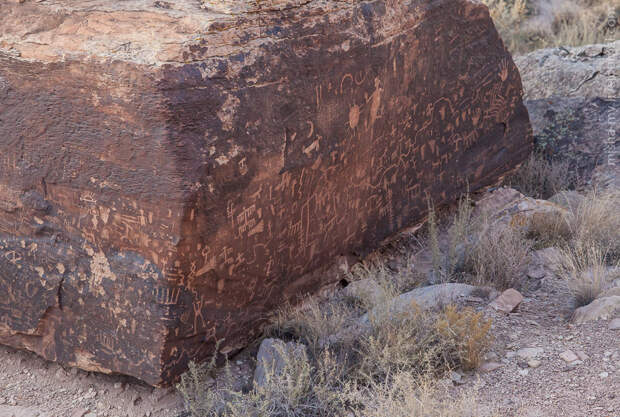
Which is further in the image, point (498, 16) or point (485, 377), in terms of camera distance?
point (498, 16)

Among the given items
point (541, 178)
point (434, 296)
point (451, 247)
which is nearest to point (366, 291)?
point (434, 296)

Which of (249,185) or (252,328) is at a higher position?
(249,185)

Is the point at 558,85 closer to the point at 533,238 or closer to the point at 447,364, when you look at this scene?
the point at 533,238

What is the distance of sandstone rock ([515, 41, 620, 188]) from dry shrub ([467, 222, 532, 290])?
52.7 inches

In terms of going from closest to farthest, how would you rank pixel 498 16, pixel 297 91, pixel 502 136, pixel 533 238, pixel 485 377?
pixel 485 377 < pixel 297 91 < pixel 533 238 < pixel 502 136 < pixel 498 16

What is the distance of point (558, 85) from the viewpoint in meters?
5.29

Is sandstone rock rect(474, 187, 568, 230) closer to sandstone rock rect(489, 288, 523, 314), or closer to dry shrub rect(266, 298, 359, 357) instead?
sandstone rock rect(489, 288, 523, 314)

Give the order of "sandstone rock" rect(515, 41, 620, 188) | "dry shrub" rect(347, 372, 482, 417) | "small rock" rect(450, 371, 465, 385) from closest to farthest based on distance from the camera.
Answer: "dry shrub" rect(347, 372, 482, 417), "small rock" rect(450, 371, 465, 385), "sandstone rock" rect(515, 41, 620, 188)

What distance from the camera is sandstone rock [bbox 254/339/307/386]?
2.76m

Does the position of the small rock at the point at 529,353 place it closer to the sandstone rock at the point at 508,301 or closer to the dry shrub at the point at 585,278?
the sandstone rock at the point at 508,301

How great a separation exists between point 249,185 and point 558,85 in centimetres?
338

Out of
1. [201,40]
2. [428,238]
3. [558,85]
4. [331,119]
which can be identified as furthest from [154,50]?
[558,85]

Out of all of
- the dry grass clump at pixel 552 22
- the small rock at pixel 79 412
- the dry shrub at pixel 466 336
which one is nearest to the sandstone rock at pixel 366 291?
the dry shrub at pixel 466 336

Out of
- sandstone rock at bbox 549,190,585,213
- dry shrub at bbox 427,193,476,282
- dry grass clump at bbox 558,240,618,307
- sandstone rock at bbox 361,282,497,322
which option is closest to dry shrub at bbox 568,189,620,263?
dry grass clump at bbox 558,240,618,307
